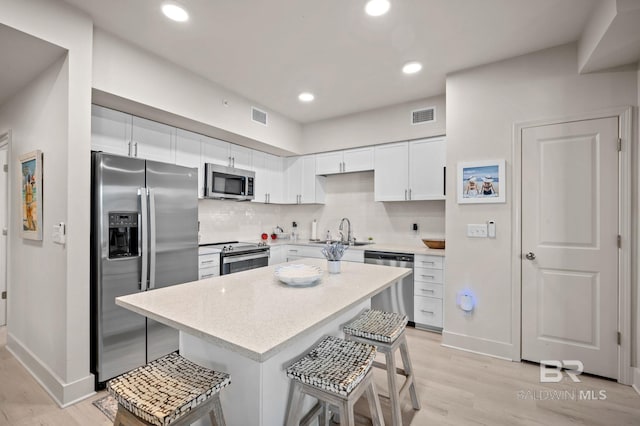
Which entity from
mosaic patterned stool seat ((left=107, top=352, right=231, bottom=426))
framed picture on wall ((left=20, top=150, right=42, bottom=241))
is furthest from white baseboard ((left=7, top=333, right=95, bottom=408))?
mosaic patterned stool seat ((left=107, top=352, right=231, bottom=426))

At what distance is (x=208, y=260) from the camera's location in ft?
10.6

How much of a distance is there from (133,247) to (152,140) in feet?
3.86

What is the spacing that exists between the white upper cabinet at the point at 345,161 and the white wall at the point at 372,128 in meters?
0.09

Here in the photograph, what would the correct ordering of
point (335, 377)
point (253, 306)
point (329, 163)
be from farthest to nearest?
point (329, 163) < point (253, 306) < point (335, 377)

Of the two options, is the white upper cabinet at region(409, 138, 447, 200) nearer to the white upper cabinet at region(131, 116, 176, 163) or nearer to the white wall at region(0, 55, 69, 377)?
the white upper cabinet at region(131, 116, 176, 163)

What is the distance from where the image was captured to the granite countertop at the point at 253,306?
1.01m

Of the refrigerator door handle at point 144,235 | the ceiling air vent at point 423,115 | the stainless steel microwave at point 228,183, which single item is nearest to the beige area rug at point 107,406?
the refrigerator door handle at point 144,235

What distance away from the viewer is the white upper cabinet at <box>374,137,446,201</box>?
3.65 metres

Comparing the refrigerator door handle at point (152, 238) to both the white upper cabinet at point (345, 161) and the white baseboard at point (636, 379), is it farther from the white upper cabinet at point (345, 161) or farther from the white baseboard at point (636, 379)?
the white baseboard at point (636, 379)

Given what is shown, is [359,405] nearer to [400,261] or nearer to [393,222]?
[400,261]

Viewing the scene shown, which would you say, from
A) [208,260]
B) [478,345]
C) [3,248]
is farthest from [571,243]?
[3,248]

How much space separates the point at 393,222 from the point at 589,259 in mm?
2159

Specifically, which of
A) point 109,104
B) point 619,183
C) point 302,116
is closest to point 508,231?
point 619,183

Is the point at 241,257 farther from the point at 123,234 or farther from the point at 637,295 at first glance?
the point at 637,295
